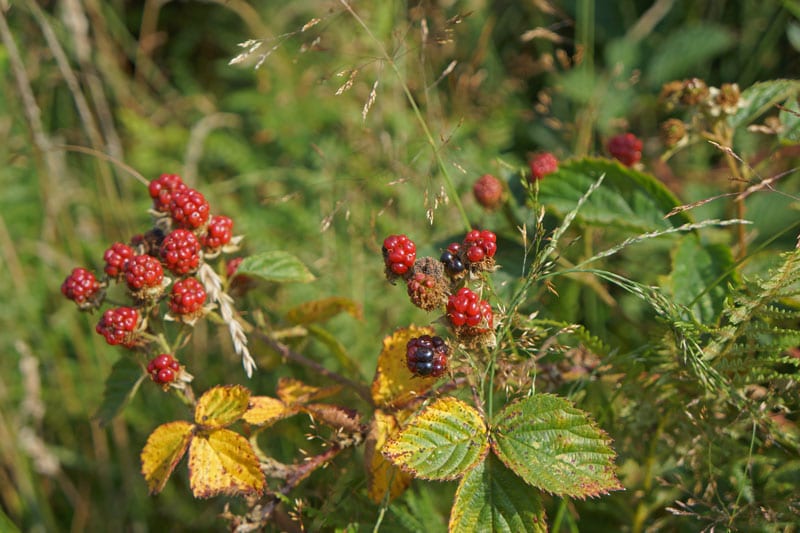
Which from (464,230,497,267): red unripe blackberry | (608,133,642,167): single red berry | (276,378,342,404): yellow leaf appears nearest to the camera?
(464,230,497,267): red unripe blackberry

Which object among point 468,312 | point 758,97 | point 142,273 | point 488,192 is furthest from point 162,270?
point 758,97

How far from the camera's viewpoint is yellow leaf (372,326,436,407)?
1.39 meters

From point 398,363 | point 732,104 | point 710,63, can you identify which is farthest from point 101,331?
point 710,63

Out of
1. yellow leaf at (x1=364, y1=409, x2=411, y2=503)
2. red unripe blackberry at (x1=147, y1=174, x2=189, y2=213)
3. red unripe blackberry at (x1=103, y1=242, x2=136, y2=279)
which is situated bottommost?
yellow leaf at (x1=364, y1=409, x2=411, y2=503)

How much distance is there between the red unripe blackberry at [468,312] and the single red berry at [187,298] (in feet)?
1.71

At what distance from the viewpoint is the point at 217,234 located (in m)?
1.47

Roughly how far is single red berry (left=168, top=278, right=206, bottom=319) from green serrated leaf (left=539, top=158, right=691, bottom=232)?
834mm

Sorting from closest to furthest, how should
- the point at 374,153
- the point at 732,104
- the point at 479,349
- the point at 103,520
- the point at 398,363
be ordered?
the point at 479,349, the point at 398,363, the point at 732,104, the point at 103,520, the point at 374,153

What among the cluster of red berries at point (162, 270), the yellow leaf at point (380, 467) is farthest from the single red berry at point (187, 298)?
the yellow leaf at point (380, 467)

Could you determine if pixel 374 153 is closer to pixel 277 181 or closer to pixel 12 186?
pixel 277 181

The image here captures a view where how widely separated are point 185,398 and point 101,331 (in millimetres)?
222

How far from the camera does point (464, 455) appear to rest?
1181 millimetres

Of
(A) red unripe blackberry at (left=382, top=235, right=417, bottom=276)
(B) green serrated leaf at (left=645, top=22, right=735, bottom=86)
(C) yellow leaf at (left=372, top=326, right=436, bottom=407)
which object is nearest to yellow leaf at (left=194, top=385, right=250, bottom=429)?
(C) yellow leaf at (left=372, top=326, right=436, bottom=407)

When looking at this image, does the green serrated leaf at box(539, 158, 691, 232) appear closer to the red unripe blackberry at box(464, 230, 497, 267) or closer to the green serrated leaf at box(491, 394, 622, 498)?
the red unripe blackberry at box(464, 230, 497, 267)
